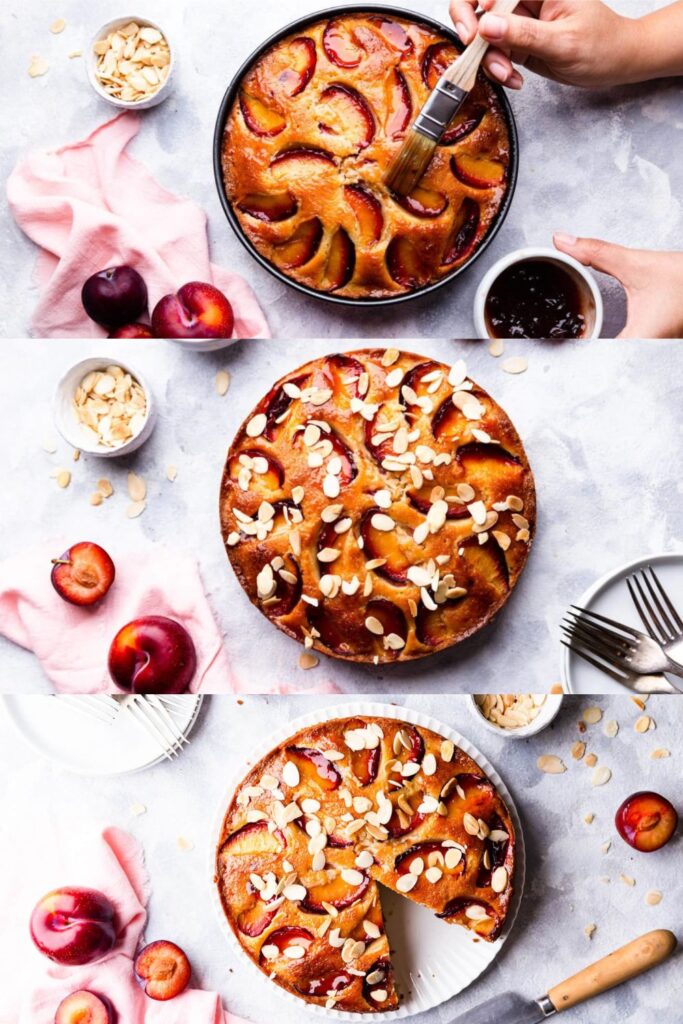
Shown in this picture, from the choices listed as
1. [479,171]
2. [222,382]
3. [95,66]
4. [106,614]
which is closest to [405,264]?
[479,171]

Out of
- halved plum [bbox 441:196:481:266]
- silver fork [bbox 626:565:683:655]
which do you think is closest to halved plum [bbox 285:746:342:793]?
silver fork [bbox 626:565:683:655]

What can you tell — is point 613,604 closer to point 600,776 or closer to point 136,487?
point 600,776

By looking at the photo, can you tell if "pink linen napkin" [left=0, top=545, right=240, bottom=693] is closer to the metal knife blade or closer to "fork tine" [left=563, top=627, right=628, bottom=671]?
"fork tine" [left=563, top=627, right=628, bottom=671]

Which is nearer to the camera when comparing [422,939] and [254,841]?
[254,841]

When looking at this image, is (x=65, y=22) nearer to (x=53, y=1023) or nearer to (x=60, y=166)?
(x=60, y=166)

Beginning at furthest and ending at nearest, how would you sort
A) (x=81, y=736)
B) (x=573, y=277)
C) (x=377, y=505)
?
(x=81, y=736), (x=573, y=277), (x=377, y=505)

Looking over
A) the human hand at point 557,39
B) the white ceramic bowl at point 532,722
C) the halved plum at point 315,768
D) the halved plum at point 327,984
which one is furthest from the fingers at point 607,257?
the halved plum at point 327,984
